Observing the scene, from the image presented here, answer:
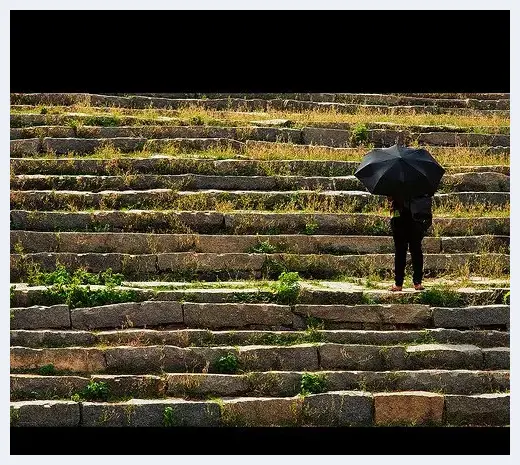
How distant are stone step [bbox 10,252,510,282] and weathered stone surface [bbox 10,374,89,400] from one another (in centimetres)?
246

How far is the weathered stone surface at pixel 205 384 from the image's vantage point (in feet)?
39.8

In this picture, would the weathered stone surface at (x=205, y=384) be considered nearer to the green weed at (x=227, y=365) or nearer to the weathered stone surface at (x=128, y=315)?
the green weed at (x=227, y=365)

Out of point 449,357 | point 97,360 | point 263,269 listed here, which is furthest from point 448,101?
point 97,360

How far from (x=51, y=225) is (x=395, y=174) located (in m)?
4.87

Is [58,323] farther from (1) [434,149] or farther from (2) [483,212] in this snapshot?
(1) [434,149]

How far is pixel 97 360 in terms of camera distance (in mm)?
12406

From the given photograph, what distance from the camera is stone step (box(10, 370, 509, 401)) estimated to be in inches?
475

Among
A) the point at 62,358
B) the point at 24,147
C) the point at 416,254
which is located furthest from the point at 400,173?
the point at 24,147

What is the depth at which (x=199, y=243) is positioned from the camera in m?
14.9

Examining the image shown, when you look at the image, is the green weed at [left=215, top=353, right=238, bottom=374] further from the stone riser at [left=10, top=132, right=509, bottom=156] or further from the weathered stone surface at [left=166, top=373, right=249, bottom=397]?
the stone riser at [left=10, top=132, right=509, bottom=156]

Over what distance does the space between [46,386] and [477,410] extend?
4637 mm

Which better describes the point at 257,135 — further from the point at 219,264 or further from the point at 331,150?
the point at 219,264

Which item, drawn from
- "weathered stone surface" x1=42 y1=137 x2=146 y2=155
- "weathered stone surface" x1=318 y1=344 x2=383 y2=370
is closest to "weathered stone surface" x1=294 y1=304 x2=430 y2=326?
"weathered stone surface" x1=318 y1=344 x2=383 y2=370

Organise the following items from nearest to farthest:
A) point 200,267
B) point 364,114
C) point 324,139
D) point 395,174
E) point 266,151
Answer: point 395,174
point 200,267
point 266,151
point 324,139
point 364,114
